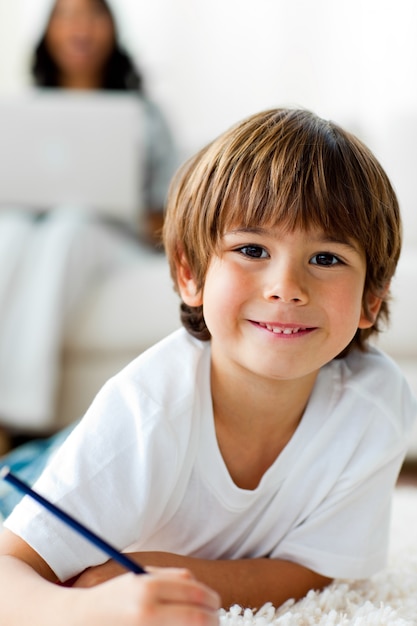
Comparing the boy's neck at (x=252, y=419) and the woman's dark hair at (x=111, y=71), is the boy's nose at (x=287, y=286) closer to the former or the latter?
the boy's neck at (x=252, y=419)

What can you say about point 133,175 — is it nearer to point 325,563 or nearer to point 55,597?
point 325,563

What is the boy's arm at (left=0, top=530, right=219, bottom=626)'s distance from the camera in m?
0.61

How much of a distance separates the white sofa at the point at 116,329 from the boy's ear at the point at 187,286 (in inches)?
29.2

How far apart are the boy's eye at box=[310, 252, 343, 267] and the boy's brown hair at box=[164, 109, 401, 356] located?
0.06 feet

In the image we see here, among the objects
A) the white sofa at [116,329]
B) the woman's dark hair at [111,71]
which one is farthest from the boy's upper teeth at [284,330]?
the woman's dark hair at [111,71]

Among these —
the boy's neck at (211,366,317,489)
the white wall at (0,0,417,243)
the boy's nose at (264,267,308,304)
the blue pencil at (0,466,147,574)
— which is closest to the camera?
the blue pencil at (0,466,147,574)

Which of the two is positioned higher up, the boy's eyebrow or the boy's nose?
the boy's eyebrow

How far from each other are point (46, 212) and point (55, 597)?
57.1 inches

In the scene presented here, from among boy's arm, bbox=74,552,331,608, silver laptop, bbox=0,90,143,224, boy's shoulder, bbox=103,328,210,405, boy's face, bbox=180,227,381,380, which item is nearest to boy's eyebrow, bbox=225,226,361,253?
boy's face, bbox=180,227,381,380

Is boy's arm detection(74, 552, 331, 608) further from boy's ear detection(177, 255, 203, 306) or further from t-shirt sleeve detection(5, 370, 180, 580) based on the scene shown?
boy's ear detection(177, 255, 203, 306)

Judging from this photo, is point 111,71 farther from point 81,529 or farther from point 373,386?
point 81,529

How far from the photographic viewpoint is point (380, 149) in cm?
214

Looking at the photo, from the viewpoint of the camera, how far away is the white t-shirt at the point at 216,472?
808mm

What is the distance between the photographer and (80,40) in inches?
91.0
